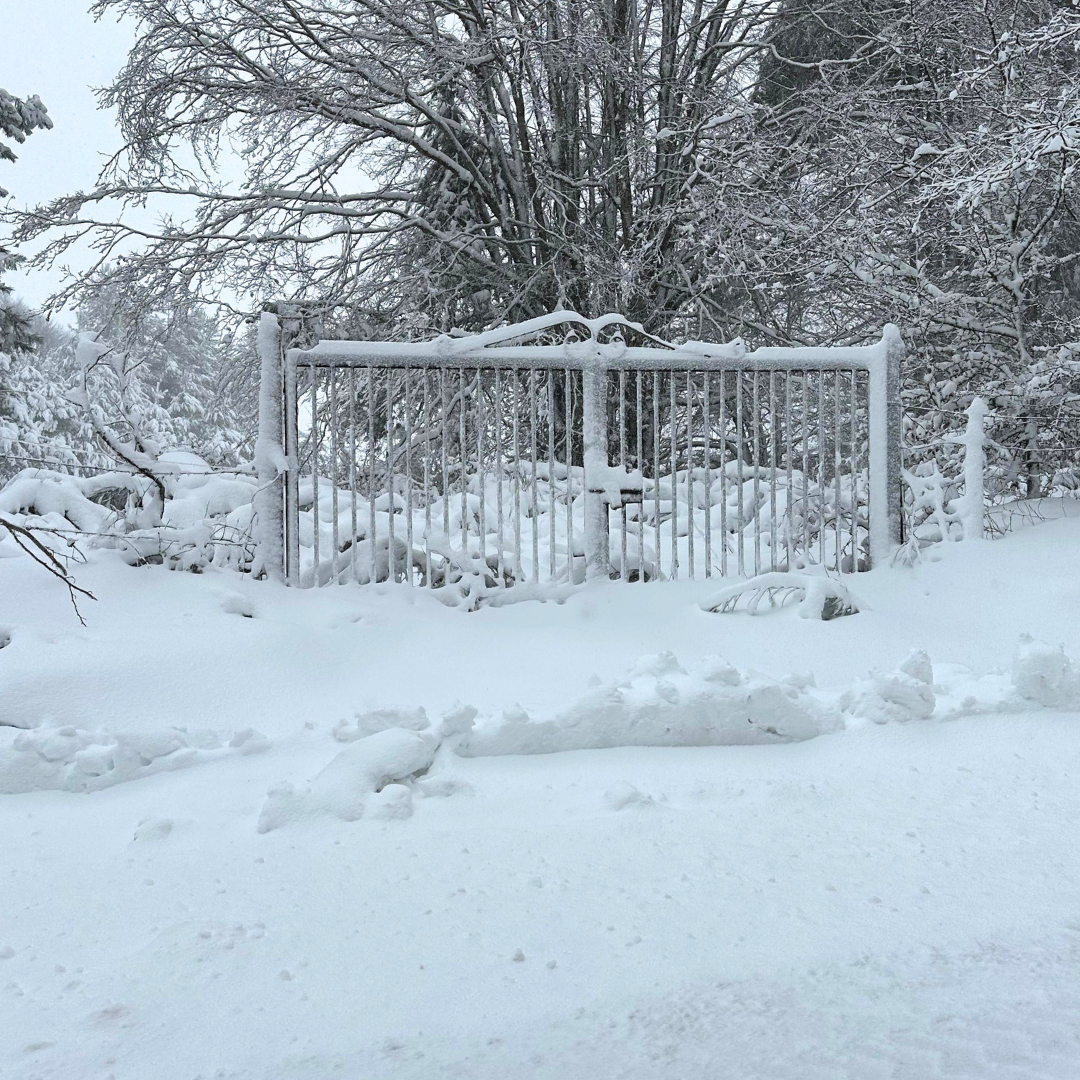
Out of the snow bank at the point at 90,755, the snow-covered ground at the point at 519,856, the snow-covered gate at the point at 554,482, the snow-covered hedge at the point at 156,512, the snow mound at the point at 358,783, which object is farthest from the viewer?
the snow-covered gate at the point at 554,482

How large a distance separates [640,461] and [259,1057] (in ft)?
16.0

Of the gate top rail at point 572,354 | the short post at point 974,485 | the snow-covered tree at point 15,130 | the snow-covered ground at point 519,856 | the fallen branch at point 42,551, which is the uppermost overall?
the snow-covered tree at point 15,130

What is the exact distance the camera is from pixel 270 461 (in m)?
5.60

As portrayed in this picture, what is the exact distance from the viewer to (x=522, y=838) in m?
2.57

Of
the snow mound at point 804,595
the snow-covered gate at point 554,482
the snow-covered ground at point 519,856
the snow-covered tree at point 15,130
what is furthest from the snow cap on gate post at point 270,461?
the snow-covered tree at point 15,130

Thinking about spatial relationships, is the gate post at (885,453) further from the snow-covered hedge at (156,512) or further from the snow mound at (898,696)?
the snow-covered hedge at (156,512)

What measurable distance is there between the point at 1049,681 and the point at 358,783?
274 centimetres

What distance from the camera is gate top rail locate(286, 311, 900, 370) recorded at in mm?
5738

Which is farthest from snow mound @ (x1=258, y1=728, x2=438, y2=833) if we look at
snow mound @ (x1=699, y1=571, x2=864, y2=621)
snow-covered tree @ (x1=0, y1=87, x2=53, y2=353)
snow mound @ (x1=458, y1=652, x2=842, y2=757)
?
snow-covered tree @ (x1=0, y1=87, x2=53, y2=353)

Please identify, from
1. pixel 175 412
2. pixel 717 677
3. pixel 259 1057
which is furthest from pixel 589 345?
pixel 175 412

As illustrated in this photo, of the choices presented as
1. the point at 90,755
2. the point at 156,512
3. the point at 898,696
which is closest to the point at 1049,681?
the point at 898,696

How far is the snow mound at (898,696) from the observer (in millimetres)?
3506

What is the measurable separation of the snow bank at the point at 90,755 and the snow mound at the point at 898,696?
230 cm

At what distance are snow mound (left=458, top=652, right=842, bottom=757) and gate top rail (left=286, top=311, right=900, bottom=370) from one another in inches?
117
